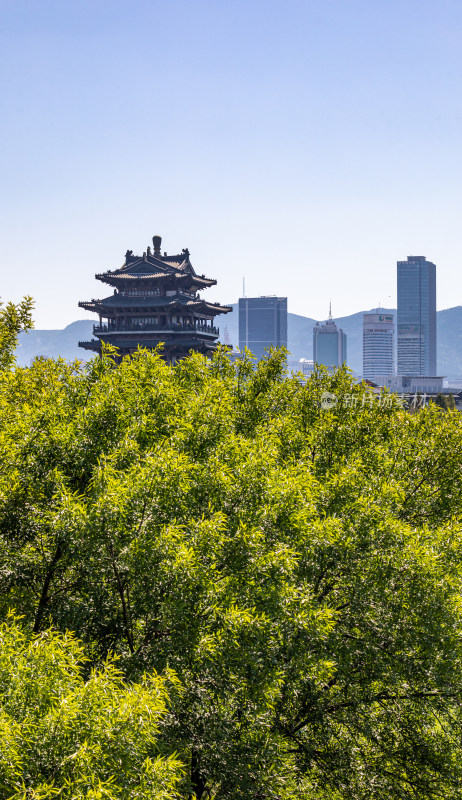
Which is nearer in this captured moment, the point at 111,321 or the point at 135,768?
the point at 135,768

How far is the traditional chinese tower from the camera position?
73750mm

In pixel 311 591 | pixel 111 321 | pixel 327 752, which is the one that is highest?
pixel 111 321

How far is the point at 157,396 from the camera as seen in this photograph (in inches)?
500

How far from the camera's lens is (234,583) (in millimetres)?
9219

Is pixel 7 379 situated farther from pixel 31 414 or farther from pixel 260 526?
pixel 260 526

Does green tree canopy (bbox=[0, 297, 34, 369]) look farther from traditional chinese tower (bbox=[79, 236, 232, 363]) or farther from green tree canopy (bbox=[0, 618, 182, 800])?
traditional chinese tower (bbox=[79, 236, 232, 363])

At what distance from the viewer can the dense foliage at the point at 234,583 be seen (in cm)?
898

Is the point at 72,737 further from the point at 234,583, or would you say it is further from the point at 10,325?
the point at 10,325

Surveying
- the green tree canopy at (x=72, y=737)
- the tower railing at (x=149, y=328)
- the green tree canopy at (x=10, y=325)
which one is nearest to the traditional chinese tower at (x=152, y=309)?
the tower railing at (x=149, y=328)

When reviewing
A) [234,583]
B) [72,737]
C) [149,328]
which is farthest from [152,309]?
[72,737]

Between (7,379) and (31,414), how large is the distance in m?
3.27

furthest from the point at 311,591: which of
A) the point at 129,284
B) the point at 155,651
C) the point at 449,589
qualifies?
the point at 129,284

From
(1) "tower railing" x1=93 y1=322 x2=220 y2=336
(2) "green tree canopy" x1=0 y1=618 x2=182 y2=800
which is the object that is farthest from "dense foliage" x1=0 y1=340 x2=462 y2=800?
(1) "tower railing" x1=93 y1=322 x2=220 y2=336

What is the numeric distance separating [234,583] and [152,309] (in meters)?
67.4
